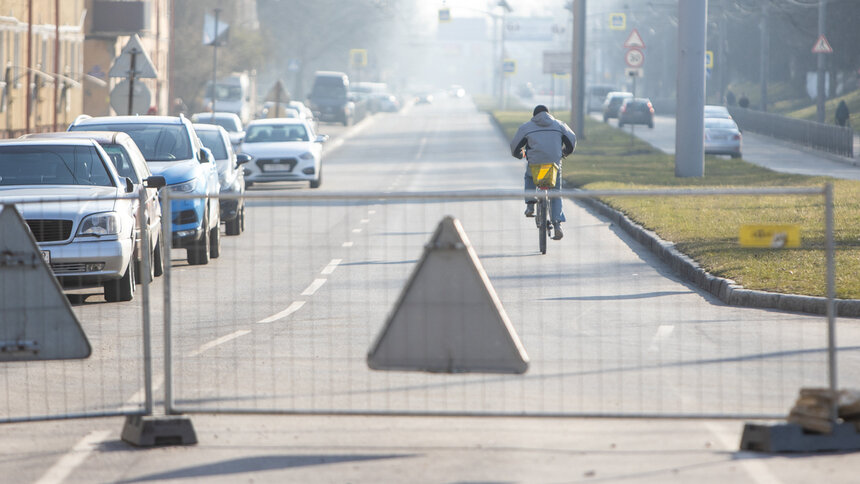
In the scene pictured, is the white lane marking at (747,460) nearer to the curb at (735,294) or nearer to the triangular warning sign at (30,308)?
the triangular warning sign at (30,308)

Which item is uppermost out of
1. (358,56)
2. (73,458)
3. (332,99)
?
(358,56)

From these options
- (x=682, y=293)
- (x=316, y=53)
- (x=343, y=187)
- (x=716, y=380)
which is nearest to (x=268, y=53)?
(x=316, y=53)

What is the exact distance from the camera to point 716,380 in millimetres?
7984

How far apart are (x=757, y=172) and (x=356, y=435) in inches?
1113

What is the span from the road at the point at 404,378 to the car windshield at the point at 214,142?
10534 mm

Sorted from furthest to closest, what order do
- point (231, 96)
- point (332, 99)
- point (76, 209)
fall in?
point (332, 99) < point (231, 96) < point (76, 209)

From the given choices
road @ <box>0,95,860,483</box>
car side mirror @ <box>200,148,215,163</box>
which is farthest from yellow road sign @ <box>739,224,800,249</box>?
car side mirror @ <box>200,148,215,163</box>

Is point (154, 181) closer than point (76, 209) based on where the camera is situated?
No

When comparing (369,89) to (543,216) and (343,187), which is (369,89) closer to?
(343,187)

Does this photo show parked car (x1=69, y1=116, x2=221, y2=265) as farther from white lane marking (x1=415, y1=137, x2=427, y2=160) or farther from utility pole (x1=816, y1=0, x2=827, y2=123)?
utility pole (x1=816, y1=0, x2=827, y2=123)

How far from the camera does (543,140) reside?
17.6m

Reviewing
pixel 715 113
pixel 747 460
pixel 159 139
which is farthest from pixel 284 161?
pixel 747 460

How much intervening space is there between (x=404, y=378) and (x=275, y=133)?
24705 millimetres

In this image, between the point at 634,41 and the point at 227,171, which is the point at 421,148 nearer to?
the point at 634,41
